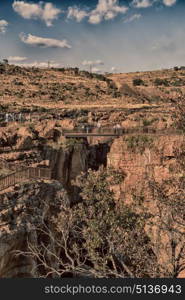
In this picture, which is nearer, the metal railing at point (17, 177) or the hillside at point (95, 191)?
the hillside at point (95, 191)

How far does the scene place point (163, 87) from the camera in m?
52.8

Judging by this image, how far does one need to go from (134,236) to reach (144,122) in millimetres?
17757

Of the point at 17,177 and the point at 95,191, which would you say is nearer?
the point at 95,191

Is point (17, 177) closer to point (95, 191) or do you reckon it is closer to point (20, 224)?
point (20, 224)

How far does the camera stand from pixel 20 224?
9.60 m

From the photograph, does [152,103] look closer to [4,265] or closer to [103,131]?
[103,131]

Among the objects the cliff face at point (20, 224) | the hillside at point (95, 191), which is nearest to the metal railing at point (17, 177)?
the hillside at point (95, 191)

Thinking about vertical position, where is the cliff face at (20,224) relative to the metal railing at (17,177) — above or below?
below

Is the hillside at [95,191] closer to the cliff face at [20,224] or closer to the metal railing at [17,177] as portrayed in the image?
the cliff face at [20,224]

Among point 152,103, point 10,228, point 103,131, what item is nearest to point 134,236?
point 10,228

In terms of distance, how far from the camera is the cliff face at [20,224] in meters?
8.92

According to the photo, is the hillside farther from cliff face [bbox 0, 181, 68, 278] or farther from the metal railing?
the metal railing

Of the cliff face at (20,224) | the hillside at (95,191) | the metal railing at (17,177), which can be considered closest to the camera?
the hillside at (95,191)

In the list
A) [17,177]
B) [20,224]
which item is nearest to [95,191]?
[20,224]
